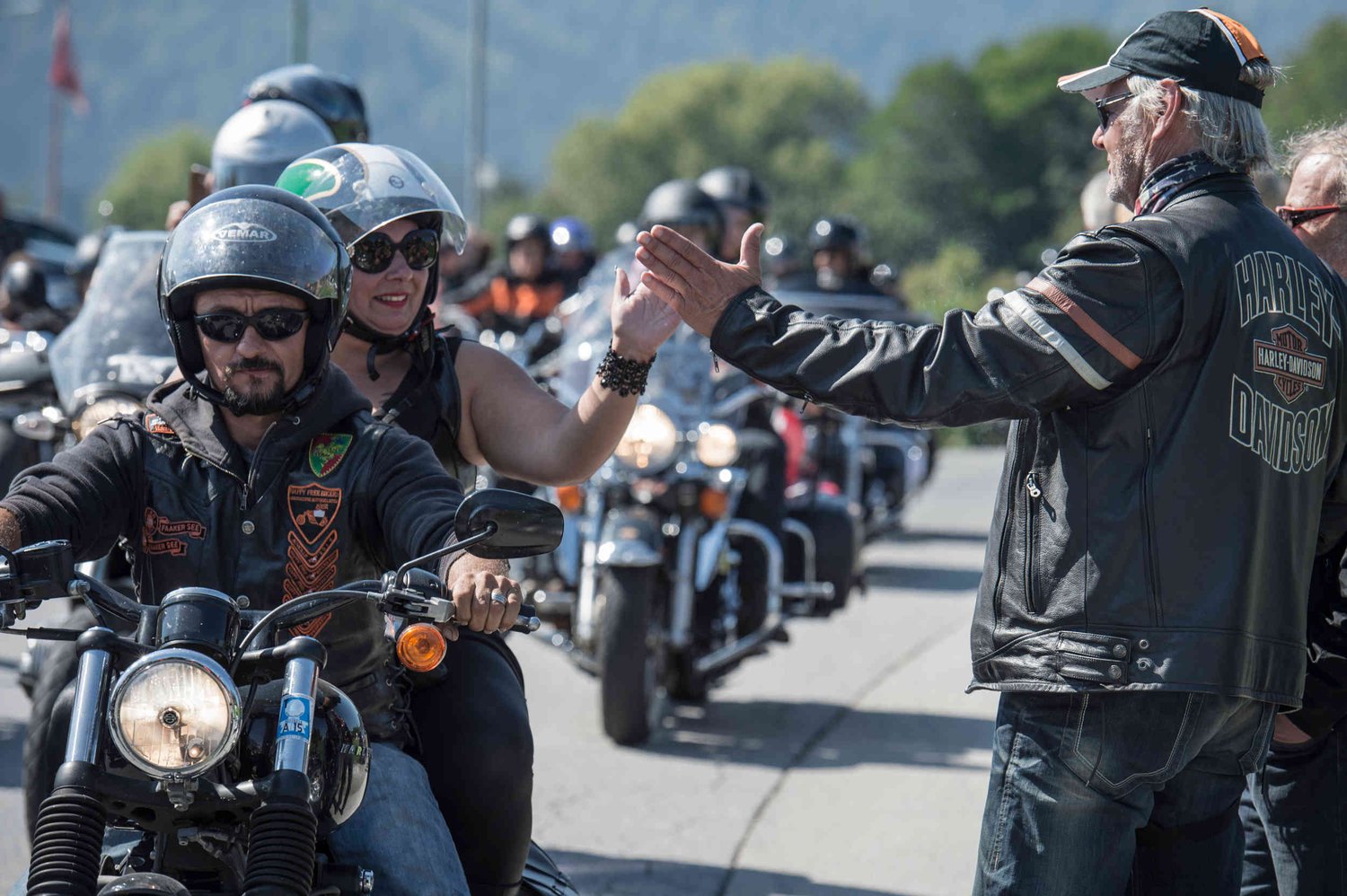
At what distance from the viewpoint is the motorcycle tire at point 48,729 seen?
3.50 metres

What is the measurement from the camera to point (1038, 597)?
9.24 feet

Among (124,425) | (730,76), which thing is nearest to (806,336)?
(124,425)

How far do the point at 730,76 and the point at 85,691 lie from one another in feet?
420

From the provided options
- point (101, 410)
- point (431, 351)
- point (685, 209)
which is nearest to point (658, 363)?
point (685, 209)

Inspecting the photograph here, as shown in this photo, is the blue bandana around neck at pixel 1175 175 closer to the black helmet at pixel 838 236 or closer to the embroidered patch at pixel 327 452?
the embroidered patch at pixel 327 452

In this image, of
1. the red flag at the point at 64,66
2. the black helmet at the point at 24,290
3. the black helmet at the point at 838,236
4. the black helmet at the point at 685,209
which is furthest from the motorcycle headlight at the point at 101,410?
the red flag at the point at 64,66

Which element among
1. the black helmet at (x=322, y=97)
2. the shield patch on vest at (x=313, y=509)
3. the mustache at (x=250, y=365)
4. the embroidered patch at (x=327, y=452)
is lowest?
the shield patch on vest at (x=313, y=509)

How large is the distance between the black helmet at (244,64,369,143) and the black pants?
9.64 ft

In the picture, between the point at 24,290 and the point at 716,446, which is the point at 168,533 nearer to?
the point at 716,446

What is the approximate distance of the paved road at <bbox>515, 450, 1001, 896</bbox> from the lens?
523 cm

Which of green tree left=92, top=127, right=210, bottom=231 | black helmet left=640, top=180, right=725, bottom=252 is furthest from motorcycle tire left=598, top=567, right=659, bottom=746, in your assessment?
green tree left=92, top=127, right=210, bottom=231

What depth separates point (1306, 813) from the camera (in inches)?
133

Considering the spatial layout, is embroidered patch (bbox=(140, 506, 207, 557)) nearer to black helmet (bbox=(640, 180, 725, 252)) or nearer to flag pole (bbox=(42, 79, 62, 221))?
black helmet (bbox=(640, 180, 725, 252))

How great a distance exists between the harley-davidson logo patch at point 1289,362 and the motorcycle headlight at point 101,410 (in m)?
2.91
